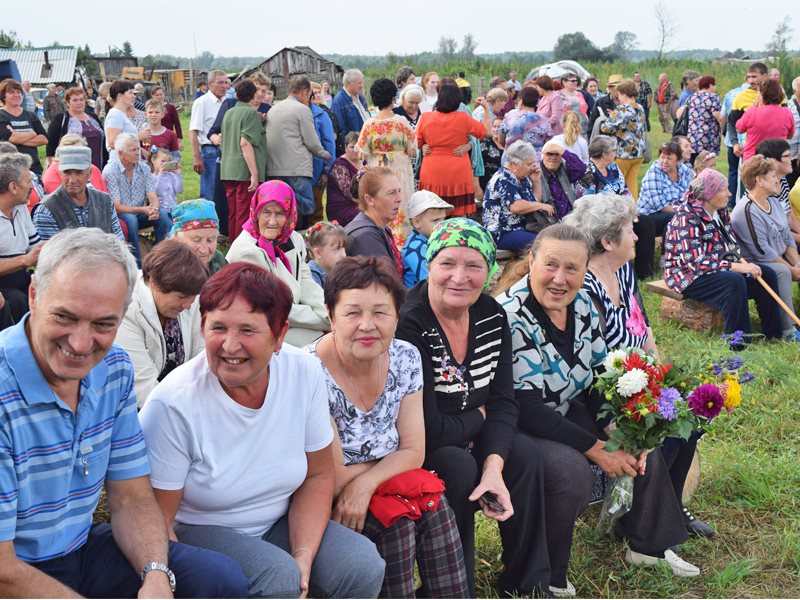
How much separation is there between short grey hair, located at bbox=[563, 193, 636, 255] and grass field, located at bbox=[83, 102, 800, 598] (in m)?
1.09

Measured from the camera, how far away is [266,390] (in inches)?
106

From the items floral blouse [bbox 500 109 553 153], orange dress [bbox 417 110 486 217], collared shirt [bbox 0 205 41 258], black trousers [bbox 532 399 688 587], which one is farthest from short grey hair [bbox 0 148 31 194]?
floral blouse [bbox 500 109 553 153]

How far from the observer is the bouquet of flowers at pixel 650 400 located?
138 inches

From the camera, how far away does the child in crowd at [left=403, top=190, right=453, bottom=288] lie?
5789 mm

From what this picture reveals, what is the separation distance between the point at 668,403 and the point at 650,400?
7cm

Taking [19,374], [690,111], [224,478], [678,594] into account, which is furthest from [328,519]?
[690,111]

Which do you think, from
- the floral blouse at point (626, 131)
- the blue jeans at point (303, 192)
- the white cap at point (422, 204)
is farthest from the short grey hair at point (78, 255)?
the floral blouse at point (626, 131)

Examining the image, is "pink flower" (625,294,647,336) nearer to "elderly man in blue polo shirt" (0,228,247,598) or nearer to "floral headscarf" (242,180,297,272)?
"floral headscarf" (242,180,297,272)

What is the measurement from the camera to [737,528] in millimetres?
4027

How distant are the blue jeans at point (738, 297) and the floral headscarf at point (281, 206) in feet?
11.3

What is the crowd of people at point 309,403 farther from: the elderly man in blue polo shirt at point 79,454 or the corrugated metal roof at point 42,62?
the corrugated metal roof at point 42,62

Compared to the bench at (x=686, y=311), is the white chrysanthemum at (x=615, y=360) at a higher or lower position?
higher

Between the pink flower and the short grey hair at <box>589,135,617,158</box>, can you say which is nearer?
the pink flower

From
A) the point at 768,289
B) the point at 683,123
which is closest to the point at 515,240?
the point at 768,289
